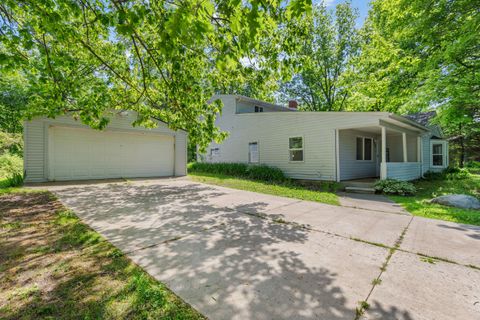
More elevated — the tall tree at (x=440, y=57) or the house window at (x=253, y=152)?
the tall tree at (x=440, y=57)

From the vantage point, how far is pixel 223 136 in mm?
6172

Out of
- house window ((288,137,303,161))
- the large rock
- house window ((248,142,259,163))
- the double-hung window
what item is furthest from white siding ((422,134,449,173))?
house window ((248,142,259,163))

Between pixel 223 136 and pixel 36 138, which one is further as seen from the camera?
pixel 36 138

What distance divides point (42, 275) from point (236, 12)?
3.82m

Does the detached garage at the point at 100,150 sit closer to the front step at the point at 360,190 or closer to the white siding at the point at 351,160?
the white siding at the point at 351,160

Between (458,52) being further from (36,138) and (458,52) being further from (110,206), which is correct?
(36,138)

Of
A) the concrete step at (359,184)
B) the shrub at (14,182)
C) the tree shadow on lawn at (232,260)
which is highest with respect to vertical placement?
the shrub at (14,182)

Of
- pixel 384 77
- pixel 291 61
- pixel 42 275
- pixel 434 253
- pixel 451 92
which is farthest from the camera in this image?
pixel 384 77

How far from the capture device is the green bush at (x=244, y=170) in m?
12.0

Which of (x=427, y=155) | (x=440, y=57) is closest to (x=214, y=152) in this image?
(x=440, y=57)

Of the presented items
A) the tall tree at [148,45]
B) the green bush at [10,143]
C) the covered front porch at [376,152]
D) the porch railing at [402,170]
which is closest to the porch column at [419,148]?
the covered front porch at [376,152]

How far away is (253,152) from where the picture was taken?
46.4 ft

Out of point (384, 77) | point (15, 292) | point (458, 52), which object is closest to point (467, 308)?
point (15, 292)

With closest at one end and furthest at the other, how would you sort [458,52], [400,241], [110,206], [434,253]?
[434,253] < [400,241] < [110,206] < [458,52]
